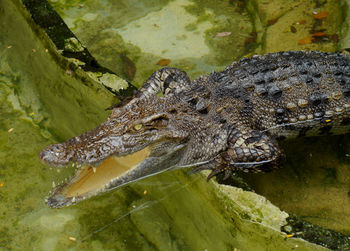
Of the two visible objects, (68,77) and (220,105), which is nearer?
(220,105)

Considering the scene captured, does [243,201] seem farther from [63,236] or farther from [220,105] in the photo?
[63,236]

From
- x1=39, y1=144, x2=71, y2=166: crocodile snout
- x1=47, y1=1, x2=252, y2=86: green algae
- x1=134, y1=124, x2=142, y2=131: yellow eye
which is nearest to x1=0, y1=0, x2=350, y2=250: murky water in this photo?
x1=47, y1=1, x2=252, y2=86: green algae

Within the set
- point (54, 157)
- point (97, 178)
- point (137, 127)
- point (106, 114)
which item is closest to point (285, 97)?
point (137, 127)

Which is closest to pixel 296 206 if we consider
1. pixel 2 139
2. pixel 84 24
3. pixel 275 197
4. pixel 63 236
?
pixel 275 197

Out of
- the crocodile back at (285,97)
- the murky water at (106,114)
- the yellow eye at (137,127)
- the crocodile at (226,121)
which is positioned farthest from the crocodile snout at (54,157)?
the crocodile back at (285,97)

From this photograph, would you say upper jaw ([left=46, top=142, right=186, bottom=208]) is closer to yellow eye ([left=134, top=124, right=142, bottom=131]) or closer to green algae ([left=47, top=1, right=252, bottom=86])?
yellow eye ([left=134, top=124, right=142, bottom=131])

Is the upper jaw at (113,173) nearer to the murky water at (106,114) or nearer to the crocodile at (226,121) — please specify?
the crocodile at (226,121)

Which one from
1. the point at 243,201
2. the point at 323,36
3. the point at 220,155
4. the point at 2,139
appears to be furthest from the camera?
the point at 323,36
